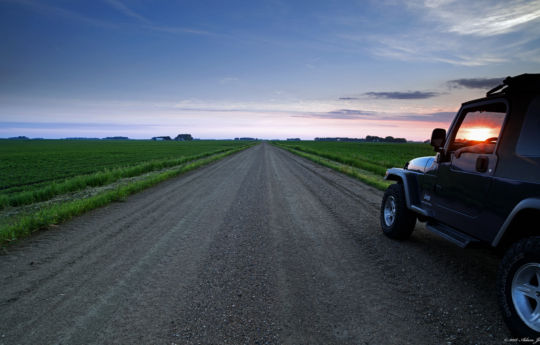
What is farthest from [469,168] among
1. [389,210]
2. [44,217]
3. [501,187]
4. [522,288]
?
[44,217]

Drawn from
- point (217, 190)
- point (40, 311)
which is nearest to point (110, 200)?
point (217, 190)

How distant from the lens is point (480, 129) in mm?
3867

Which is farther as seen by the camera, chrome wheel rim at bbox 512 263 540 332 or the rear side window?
the rear side window

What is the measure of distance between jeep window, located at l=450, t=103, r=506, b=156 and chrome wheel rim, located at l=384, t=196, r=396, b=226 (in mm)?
1663

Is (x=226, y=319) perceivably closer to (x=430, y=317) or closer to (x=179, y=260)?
(x=179, y=260)

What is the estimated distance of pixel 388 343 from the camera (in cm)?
251

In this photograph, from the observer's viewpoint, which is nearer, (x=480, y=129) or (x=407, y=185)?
(x=480, y=129)

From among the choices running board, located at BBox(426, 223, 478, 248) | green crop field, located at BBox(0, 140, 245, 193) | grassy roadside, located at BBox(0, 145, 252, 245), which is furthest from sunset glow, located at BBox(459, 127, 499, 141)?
green crop field, located at BBox(0, 140, 245, 193)

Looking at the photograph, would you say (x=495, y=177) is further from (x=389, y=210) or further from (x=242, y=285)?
(x=242, y=285)

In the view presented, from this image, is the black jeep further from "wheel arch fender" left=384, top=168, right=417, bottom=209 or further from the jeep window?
"wheel arch fender" left=384, top=168, right=417, bottom=209

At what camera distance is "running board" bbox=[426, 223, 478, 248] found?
348cm

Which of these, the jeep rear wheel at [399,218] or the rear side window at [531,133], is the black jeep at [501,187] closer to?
the rear side window at [531,133]

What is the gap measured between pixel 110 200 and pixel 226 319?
7.45 metres

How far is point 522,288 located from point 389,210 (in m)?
3.23
